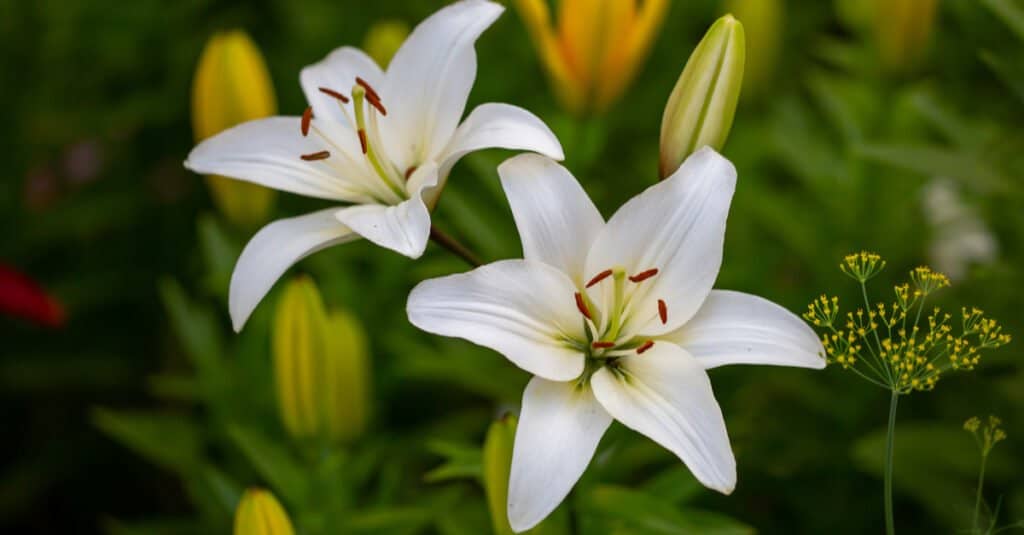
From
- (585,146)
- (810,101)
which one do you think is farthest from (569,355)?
(810,101)

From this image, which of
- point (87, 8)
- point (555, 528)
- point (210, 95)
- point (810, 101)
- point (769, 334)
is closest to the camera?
point (769, 334)

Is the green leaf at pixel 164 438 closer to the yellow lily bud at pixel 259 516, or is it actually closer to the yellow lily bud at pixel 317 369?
the yellow lily bud at pixel 317 369

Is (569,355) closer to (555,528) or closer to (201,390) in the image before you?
(555,528)

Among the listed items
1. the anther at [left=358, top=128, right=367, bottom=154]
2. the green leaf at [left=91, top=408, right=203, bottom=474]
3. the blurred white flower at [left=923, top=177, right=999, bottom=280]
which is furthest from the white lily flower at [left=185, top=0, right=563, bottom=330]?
the blurred white flower at [left=923, top=177, right=999, bottom=280]

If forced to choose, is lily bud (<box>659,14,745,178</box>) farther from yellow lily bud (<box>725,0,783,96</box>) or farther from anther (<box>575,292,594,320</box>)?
yellow lily bud (<box>725,0,783,96</box>)

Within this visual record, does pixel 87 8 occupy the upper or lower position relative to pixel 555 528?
upper

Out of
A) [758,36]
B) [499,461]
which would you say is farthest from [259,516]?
[758,36]

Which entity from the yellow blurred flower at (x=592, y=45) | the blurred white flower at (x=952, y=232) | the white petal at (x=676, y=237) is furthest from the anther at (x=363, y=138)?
the blurred white flower at (x=952, y=232)
